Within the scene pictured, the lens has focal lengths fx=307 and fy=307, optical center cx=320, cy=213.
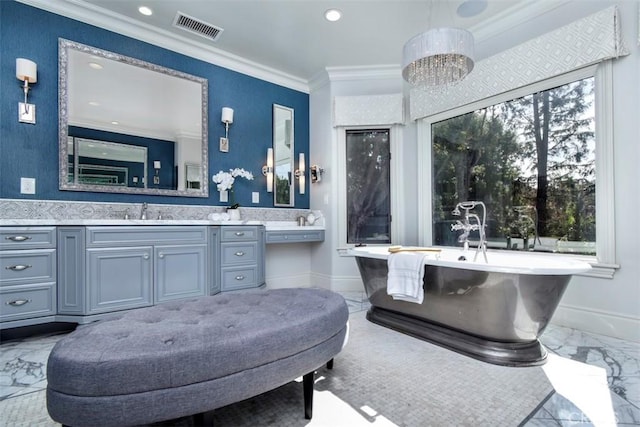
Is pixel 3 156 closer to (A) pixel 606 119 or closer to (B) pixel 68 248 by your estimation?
(B) pixel 68 248

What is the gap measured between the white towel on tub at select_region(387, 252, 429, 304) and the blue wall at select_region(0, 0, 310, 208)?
2149 millimetres

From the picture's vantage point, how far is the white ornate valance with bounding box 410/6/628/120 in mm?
2369

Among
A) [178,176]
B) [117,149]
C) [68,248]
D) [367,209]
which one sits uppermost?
[117,149]

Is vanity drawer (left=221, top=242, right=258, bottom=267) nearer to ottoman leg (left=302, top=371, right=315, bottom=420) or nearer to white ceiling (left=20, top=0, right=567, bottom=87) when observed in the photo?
ottoman leg (left=302, top=371, right=315, bottom=420)

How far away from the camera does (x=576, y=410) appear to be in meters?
1.49

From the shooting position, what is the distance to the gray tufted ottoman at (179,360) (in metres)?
0.99

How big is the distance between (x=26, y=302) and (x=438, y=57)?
11.6 feet

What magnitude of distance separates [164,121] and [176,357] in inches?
115

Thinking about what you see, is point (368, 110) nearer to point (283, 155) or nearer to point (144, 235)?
point (283, 155)

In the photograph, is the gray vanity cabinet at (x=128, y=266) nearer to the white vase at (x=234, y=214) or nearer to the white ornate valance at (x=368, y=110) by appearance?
the white vase at (x=234, y=214)

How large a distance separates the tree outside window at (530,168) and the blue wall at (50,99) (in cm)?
263

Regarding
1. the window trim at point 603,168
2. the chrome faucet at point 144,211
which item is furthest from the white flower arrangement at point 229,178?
the window trim at point 603,168

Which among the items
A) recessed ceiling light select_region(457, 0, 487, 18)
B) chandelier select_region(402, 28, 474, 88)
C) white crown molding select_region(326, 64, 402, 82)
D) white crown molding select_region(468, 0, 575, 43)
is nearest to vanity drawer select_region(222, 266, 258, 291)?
chandelier select_region(402, 28, 474, 88)

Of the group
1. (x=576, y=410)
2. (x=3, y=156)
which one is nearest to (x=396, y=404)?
(x=576, y=410)
